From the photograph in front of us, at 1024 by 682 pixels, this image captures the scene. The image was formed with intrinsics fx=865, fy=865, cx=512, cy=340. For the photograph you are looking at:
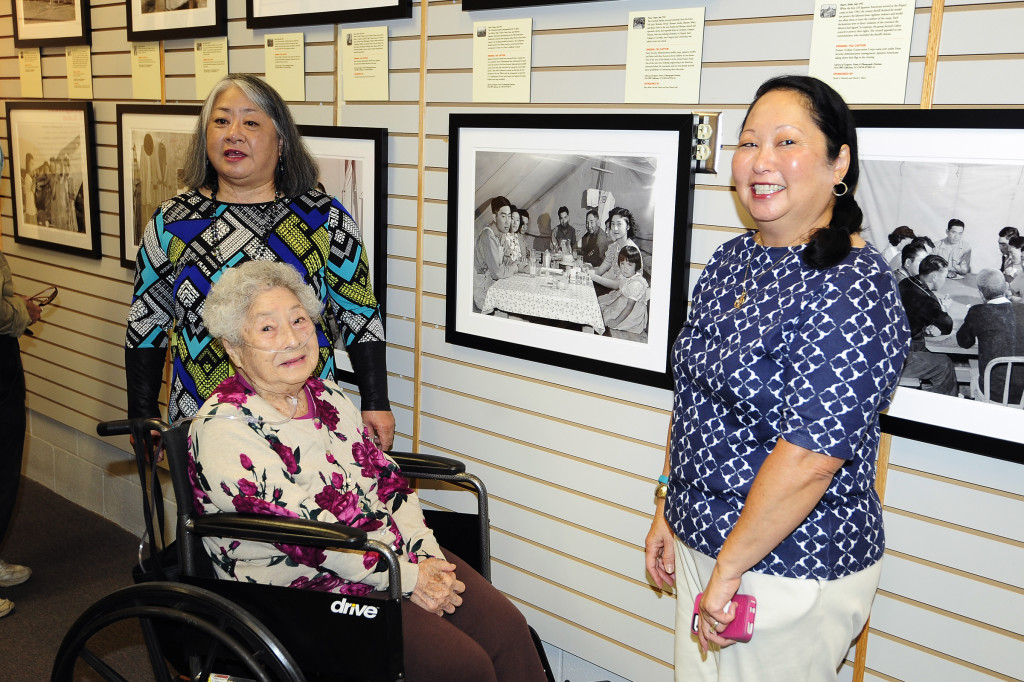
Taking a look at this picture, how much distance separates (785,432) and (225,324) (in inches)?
52.0

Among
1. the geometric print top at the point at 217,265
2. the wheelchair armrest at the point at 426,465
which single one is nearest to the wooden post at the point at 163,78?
the geometric print top at the point at 217,265

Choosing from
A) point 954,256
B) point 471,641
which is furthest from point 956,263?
point 471,641

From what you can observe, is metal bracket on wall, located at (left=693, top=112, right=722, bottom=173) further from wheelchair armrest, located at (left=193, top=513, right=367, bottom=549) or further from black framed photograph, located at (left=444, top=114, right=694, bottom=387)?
wheelchair armrest, located at (left=193, top=513, right=367, bottom=549)

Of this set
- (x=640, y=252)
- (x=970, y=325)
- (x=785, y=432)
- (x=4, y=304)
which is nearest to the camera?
(x=785, y=432)

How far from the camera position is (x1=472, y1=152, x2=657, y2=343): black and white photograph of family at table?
2234 millimetres

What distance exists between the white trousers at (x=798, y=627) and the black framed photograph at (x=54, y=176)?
11.7 feet

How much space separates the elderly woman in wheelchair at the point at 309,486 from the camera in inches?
76.9

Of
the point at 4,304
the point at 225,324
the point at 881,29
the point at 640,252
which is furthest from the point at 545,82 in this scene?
the point at 4,304

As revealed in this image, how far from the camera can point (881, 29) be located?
1.79 meters

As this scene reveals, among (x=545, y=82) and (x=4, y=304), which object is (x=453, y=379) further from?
(x=4, y=304)

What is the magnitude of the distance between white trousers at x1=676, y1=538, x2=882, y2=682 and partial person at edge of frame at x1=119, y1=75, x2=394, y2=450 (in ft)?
4.50

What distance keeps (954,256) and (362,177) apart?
188 cm

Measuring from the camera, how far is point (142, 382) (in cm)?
263

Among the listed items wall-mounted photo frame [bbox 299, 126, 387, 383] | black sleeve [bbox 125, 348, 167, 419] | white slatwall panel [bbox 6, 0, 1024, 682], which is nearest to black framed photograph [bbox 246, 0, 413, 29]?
white slatwall panel [bbox 6, 0, 1024, 682]
